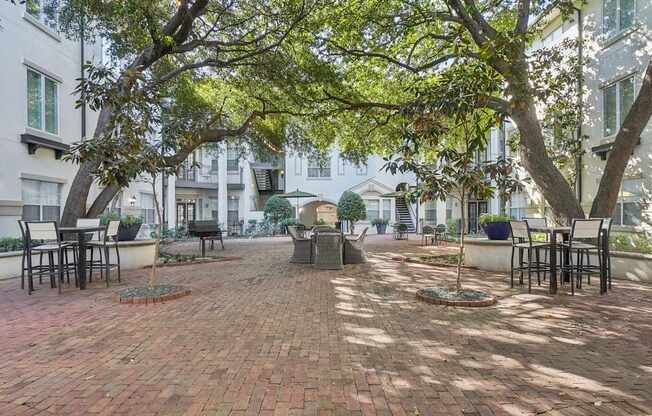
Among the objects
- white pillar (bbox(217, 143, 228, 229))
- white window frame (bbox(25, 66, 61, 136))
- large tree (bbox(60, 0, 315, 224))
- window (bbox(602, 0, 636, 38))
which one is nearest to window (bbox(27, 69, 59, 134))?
white window frame (bbox(25, 66, 61, 136))

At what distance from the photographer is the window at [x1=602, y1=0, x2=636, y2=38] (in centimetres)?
1155

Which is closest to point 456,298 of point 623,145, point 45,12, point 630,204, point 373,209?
point 623,145

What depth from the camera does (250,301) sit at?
20.5 feet

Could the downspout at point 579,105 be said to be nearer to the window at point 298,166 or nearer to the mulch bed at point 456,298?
the mulch bed at point 456,298

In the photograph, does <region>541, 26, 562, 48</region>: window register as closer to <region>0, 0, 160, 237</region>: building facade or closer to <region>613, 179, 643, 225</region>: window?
<region>613, 179, 643, 225</region>: window

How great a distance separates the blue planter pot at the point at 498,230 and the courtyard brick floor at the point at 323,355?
3.18 metres

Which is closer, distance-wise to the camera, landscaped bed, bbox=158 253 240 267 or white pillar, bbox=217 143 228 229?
landscaped bed, bbox=158 253 240 267

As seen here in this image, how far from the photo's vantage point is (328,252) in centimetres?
993

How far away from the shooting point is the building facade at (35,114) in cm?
987

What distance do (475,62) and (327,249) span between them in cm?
548

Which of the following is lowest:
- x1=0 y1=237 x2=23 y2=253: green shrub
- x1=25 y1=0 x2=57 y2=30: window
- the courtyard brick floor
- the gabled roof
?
the courtyard brick floor

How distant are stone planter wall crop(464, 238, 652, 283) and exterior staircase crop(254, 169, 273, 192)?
21.2 m

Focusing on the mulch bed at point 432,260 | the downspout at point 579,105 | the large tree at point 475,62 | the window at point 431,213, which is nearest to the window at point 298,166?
the window at point 431,213

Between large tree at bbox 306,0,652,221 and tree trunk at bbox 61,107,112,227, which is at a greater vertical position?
large tree at bbox 306,0,652,221
